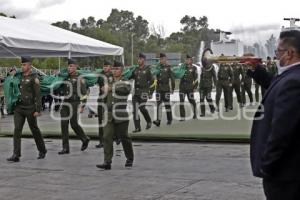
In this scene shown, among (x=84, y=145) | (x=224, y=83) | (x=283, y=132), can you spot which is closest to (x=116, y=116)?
(x=84, y=145)

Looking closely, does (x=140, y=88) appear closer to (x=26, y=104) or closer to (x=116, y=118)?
(x=26, y=104)

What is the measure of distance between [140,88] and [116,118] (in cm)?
513

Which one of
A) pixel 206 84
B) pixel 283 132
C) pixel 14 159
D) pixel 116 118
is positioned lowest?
pixel 14 159

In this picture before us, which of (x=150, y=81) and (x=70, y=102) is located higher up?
(x=150, y=81)

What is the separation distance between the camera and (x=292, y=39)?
3736 millimetres

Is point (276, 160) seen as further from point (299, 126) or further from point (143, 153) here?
point (143, 153)

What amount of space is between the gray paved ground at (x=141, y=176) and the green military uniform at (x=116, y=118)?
1.09ft

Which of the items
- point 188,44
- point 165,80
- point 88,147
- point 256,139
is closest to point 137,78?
point 165,80

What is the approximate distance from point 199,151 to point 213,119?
614 cm

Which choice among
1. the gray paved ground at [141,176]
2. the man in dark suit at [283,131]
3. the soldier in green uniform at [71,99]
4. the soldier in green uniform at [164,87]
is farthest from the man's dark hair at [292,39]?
the soldier in green uniform at [164,87]

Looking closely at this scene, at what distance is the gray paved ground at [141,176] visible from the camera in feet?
22.8

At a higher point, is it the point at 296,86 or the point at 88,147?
the point at 296,86

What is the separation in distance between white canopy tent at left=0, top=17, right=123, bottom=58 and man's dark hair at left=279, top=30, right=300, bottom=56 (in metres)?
9.85

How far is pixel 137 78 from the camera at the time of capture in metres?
14.1
